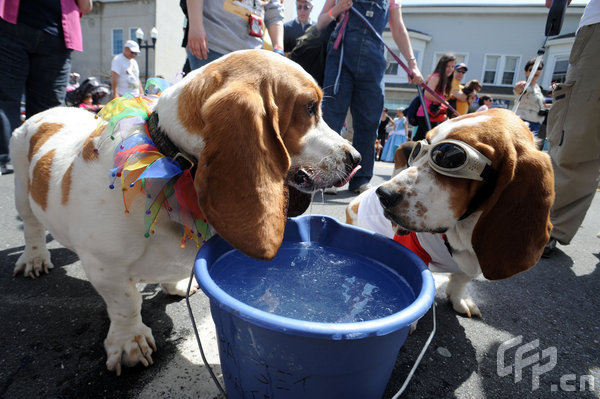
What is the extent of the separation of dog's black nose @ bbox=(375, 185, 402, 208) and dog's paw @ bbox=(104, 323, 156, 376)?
4.04ft

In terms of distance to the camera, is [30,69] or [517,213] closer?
[517,213]

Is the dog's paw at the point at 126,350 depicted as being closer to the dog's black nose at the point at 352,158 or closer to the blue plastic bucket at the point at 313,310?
the blue plastic bucket at the point at 313,310

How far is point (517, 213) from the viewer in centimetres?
144

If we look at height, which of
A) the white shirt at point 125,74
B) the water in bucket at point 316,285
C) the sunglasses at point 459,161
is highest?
the white shirt at point 125,74

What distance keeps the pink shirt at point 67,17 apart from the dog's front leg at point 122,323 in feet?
7.76

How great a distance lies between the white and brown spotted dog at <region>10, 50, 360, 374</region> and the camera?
1.10 m

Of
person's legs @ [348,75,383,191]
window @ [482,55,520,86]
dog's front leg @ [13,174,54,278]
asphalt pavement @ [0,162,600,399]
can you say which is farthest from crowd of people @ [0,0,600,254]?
window @ [482,55,520,86]

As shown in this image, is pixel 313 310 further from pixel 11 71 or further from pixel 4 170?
pixel 4 170

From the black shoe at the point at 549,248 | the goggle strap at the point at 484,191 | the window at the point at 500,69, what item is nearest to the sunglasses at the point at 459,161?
the goggle strap at the point at 484,191

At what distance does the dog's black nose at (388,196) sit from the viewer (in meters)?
1.58

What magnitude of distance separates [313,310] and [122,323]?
2.77 feet

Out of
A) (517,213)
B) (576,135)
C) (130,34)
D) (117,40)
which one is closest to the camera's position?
(517,213)

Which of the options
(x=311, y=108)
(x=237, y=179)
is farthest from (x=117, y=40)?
(x=237, y=179)

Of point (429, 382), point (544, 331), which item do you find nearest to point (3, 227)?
point (429, 382)
